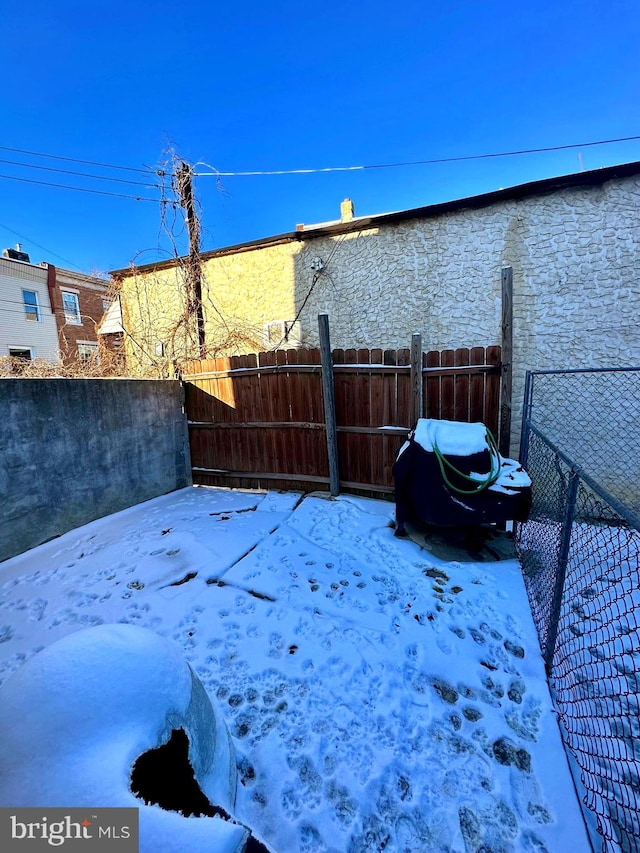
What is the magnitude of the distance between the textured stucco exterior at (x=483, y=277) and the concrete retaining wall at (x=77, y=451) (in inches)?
150

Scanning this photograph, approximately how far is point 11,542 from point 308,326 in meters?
5.98

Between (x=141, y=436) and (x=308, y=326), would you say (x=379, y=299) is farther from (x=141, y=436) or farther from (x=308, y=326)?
(x=141, y=436)

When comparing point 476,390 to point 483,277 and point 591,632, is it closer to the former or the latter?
point 591,632

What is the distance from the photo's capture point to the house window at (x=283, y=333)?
25.0ft

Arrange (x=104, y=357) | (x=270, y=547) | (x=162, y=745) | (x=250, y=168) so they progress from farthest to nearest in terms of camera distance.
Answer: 1. (x=104, y=357)
2. (x=250, y=168)
3. (x=270, y=547)
4. (x=162, y=745)

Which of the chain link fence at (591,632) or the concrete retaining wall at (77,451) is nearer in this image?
the chain link fence at (591,632)

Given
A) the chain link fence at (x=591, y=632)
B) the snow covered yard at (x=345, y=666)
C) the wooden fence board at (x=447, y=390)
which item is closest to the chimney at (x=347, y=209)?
the wooden fence board at (x=447, y=390)

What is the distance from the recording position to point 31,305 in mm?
14836

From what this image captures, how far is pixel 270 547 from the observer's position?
343 cm

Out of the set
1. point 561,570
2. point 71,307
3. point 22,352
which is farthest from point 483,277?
point 71,307

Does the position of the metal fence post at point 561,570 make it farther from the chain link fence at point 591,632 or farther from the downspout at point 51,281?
the downspout at point 51,281

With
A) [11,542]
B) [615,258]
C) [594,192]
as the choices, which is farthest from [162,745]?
[594,192]

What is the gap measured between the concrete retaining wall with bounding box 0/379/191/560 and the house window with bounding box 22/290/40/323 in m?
14.4

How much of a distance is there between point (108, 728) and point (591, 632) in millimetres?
2571
